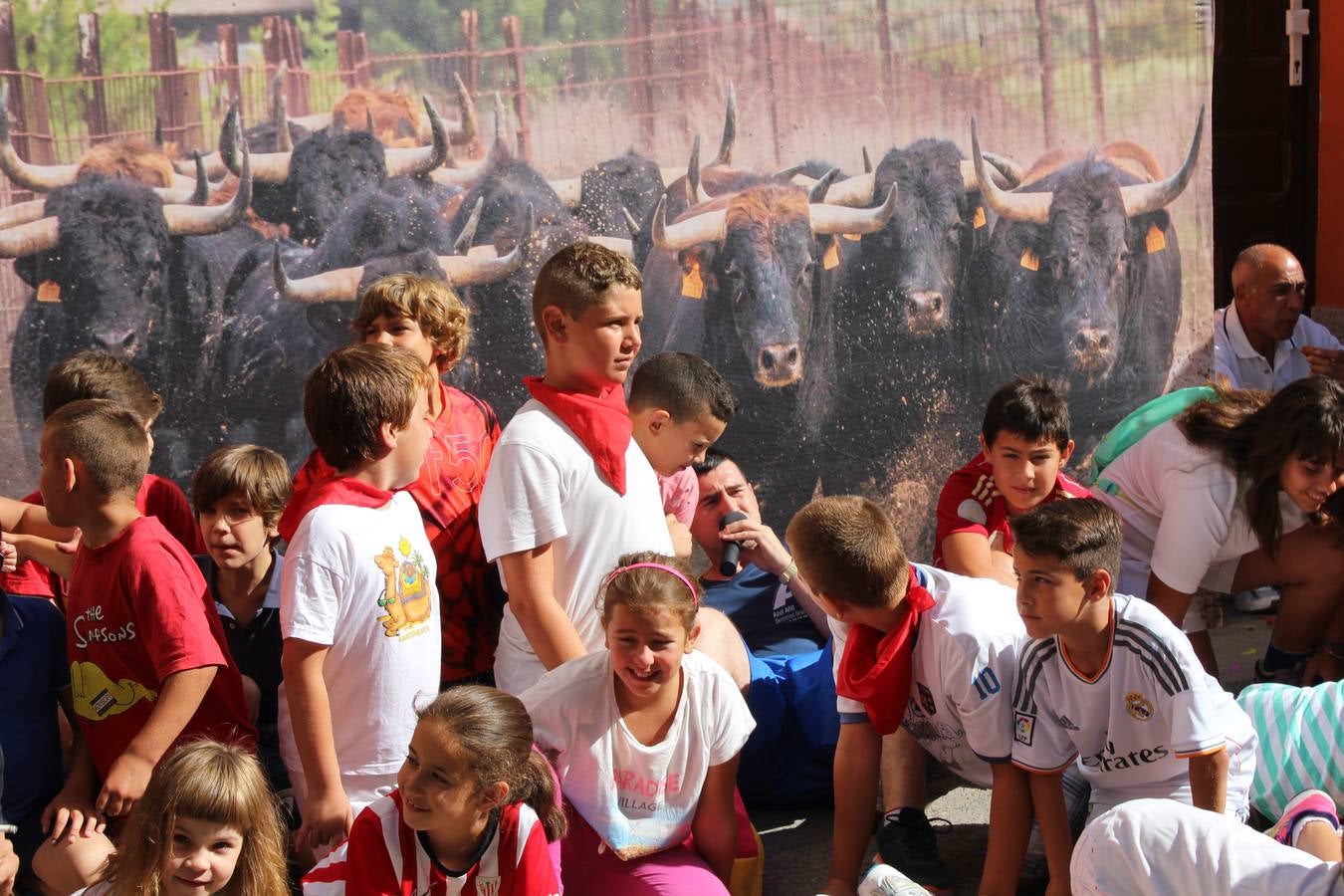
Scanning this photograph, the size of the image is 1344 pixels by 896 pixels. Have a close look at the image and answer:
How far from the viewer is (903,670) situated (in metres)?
3.32

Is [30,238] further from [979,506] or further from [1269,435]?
[1269,435]

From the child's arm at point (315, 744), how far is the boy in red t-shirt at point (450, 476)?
0.56 m

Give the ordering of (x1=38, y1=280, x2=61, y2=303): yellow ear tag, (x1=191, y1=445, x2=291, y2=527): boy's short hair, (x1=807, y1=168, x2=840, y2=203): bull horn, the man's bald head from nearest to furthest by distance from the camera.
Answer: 1. (x1=191, y1=445, x2=291, y2=527): boy's short hair
2. (x1=38, y1=280, x2=61, y2=303): yellow ear tag
3. (x1=807, y1=168, x2=840, y2=203): bull horn
4. the man's bald head

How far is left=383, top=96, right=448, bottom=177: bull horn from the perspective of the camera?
464 cm

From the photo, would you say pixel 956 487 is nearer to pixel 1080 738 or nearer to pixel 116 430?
pixel 1080 738

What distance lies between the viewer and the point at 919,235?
5297 millimetres

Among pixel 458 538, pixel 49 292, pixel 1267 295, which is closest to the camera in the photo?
pixel 458 538

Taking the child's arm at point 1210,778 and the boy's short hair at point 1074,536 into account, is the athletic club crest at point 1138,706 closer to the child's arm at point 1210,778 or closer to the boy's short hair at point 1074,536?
the child's arm at point 1210,778

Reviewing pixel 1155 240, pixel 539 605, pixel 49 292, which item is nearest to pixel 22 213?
pixel 49 292

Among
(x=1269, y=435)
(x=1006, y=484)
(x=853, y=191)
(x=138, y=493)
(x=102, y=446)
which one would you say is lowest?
(x=1006, y=484)

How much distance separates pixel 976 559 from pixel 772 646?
63cm

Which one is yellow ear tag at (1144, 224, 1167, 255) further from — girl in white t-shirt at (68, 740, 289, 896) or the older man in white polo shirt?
girl in white t-shirt at (68, 740, 289, 896)

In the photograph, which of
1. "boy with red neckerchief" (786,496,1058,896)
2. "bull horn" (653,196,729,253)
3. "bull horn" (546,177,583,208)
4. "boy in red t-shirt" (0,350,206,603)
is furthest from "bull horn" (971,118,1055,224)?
"boy in red t-shirt" (0,350,206,603)

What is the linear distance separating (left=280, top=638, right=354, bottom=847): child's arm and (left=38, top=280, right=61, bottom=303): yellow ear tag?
198 cm
